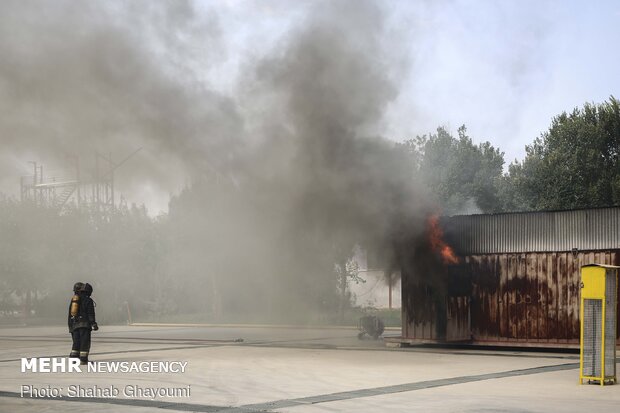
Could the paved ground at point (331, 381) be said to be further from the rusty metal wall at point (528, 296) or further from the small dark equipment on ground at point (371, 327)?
the small dark equipment on ground at point (371, 327)

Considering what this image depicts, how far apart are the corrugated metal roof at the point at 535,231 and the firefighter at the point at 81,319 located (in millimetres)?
12591

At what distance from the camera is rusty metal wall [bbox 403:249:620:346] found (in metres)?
25.5

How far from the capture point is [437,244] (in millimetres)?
27875

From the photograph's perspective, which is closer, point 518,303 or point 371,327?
point 518,303

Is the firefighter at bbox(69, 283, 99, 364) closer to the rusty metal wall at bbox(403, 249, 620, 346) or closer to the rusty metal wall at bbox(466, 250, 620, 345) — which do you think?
the rusty metal wall at bbox(403, 249, 620, 346)

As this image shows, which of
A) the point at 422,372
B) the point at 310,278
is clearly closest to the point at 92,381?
the point at 422,372

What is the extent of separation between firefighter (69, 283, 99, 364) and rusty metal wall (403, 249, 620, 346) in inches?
456

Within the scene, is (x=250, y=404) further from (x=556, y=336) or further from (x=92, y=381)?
(x=556, y=336)

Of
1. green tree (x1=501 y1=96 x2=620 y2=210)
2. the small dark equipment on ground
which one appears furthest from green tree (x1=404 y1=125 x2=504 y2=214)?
the small dark equipment on ground

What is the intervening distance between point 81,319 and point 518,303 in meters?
13.6

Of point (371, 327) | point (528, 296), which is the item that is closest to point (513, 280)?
point (528, 296)

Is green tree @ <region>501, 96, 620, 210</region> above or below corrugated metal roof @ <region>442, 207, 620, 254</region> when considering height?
above

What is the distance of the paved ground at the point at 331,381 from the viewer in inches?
540

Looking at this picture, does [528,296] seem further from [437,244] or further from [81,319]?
[81,319]
